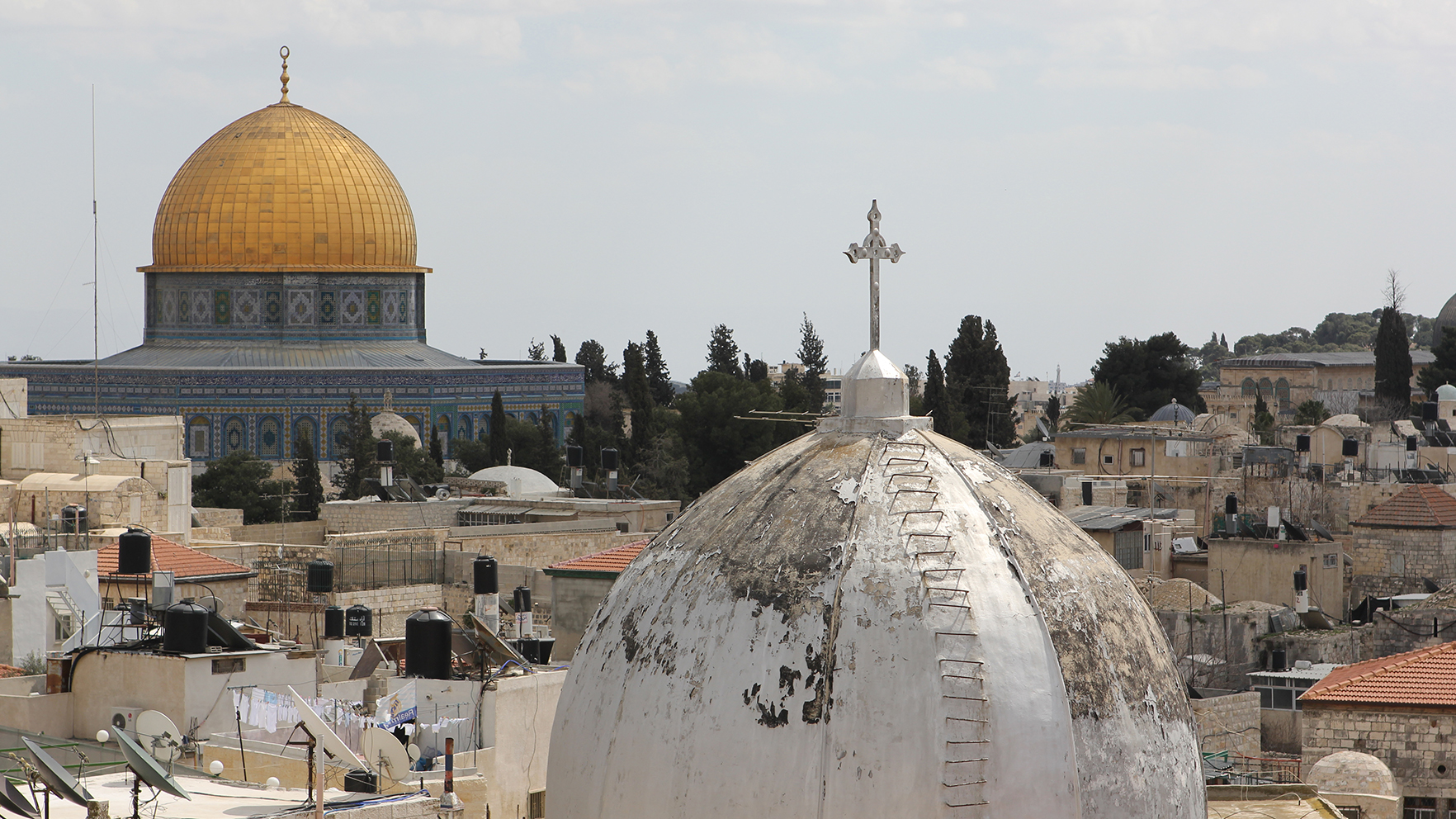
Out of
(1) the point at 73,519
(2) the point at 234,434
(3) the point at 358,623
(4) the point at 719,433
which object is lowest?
(3) the point at 358,623

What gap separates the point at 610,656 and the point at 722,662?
0.47 meters

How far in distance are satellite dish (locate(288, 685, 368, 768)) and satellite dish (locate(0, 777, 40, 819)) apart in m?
1.01

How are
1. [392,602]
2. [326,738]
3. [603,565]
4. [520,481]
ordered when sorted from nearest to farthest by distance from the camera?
[326,738] → [603,565] → [392,602] → [520,481]

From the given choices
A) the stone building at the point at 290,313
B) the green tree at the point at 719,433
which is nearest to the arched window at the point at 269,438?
the stone building at the point at 290,313

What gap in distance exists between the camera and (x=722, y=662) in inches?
240

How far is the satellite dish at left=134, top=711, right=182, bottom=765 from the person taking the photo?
930cm

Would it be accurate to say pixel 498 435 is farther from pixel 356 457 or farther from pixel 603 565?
pixel 603 565

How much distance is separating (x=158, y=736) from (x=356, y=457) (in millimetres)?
21438

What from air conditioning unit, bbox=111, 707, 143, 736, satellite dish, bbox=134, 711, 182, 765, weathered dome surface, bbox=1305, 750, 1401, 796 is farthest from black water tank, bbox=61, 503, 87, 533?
weathered dome surface, bbox=1305, 750, 1401, 796

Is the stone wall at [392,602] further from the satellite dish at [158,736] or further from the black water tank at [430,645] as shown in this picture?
the satellite dish at [158,736]

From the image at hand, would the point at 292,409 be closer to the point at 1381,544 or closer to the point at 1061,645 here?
the point at 1381,544

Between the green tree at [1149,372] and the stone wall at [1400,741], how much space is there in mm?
32642

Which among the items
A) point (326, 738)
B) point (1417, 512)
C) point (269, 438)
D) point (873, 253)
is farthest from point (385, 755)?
point (269, 438)

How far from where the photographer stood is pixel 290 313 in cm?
3862
